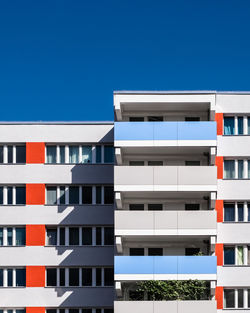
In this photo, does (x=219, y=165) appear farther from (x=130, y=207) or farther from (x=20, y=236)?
(x=20, y=236)

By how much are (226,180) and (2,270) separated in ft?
52.9

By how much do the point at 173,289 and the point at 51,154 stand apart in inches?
482

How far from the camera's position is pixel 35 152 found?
34156 mm

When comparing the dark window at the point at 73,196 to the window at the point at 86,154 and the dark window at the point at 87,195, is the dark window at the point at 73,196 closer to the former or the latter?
the dark window at the point at 87,195

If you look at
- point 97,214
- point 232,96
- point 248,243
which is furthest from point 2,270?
point 232,96

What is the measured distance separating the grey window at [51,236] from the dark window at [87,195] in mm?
2828

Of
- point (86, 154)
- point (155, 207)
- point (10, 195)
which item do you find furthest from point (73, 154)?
point (155, 207)

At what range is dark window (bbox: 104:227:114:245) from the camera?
33.8 meters

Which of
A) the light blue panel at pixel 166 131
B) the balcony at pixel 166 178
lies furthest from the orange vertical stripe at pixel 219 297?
the light blue panel at pixel 166 131

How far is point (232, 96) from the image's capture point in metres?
33.2

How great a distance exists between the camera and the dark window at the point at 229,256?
106 feet

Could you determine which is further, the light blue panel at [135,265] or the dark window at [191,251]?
the dark window at [191,251]

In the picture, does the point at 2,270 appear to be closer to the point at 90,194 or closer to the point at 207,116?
the point at 90,194

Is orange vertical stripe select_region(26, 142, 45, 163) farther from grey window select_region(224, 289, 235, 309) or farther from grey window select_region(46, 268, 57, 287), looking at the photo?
grey window select_region(224, 289, 235, 309)
